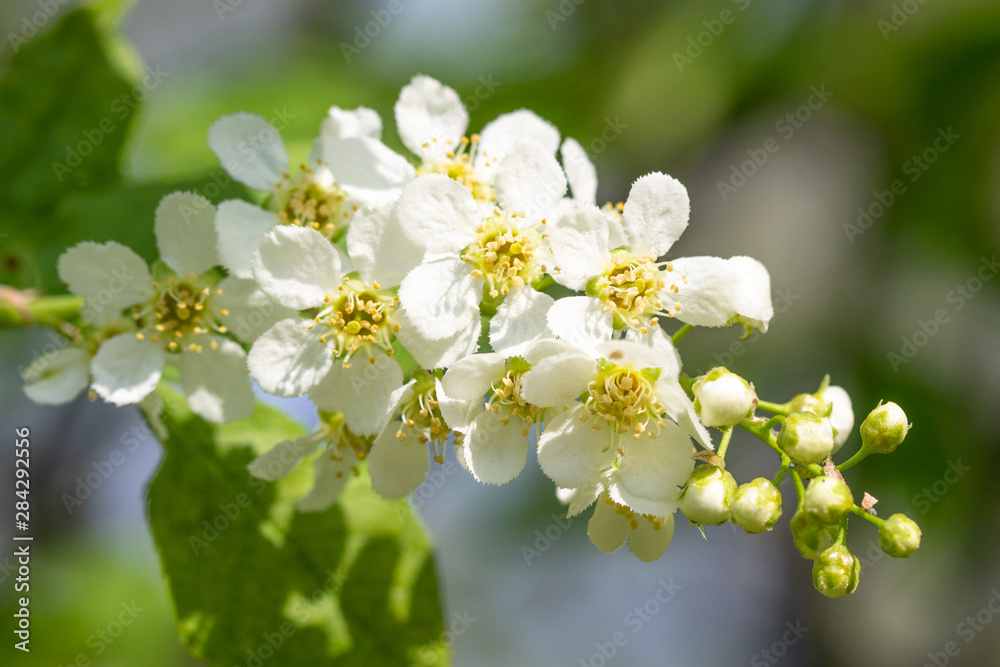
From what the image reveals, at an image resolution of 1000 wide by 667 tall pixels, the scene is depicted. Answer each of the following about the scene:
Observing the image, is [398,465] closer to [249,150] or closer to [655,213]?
[655,213]

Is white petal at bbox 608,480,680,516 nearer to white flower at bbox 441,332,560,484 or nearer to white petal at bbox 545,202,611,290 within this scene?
white flower at bbox 441,332,560,484

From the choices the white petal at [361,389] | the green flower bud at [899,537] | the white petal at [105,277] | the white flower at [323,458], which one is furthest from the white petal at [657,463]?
the white petal at [105,277]

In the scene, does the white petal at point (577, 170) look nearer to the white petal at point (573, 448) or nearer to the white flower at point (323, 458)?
A: the white petal at point (573, 448)

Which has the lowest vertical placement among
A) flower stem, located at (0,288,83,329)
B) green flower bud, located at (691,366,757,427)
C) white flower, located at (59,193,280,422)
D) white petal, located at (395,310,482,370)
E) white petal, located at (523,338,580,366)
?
flower stem, located at (0,288,83,329)

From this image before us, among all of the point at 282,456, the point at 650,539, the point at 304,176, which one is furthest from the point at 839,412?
the point at 304,176

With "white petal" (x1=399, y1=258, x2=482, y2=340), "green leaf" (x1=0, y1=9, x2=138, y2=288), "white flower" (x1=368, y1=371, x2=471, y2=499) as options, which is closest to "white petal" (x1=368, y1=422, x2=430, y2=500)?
"white flower" (x1=368, y1=371, x2=471, y2=499)
